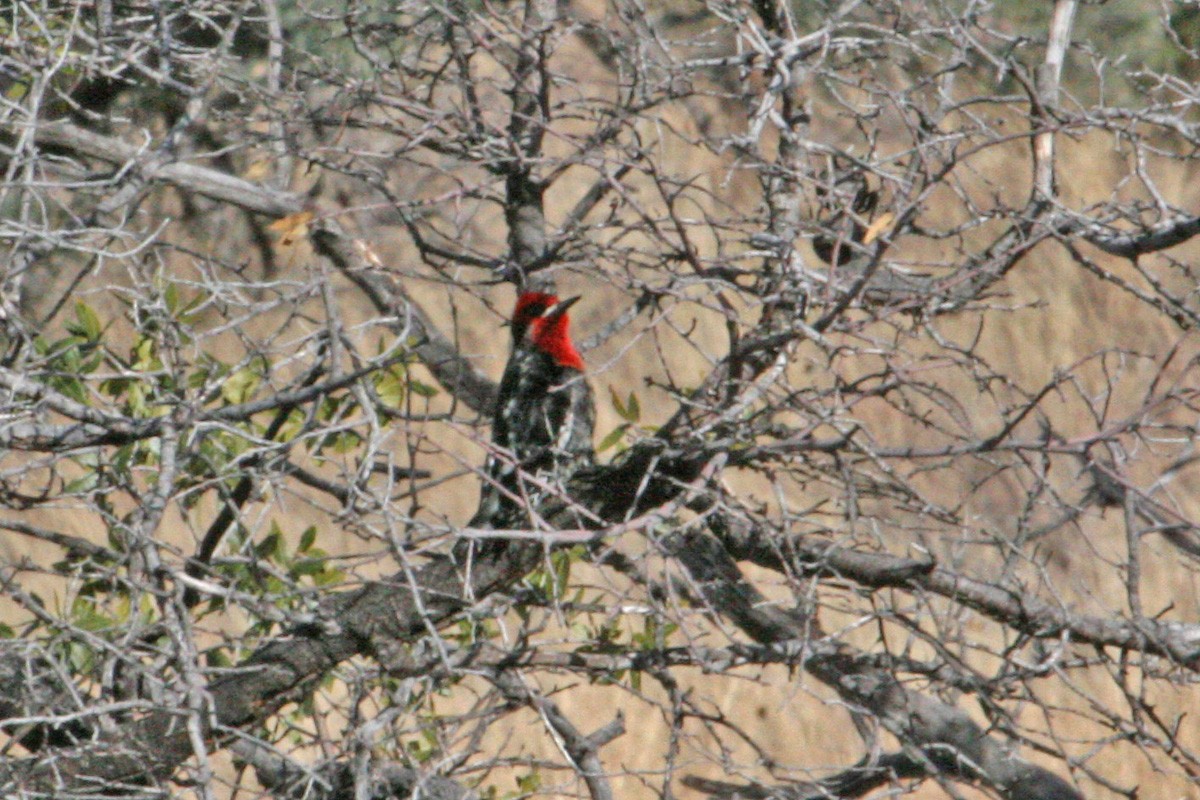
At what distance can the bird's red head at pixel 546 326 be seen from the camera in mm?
5547

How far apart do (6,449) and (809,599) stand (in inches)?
83.1

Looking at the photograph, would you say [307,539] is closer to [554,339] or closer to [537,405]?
[537,405]

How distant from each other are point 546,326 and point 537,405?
41 cm

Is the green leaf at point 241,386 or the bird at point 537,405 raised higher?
the bird at point 537,405

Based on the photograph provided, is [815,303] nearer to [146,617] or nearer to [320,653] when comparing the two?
[320,653]

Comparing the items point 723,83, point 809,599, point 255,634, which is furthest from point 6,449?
point 723,83

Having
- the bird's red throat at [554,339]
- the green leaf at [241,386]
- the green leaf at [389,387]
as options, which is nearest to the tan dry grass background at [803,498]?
the bird's red throat at [554,339]

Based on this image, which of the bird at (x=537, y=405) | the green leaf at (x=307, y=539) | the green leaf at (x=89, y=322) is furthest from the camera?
the bird at (x=537, y=405)

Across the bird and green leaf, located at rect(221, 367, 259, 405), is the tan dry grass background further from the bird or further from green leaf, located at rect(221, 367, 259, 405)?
green leaf, located at rect(221, 367, 259, 405)

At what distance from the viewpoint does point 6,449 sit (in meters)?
3.73

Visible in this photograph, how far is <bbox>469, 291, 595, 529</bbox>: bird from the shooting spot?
4.93 m

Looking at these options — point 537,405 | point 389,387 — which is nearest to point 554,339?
point 537,405

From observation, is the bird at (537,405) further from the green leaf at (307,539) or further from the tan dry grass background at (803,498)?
the tan dry grass background at (803,498)

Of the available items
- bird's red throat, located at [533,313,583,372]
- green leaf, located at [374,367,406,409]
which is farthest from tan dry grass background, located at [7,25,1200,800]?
green leaf, located at [374,367,406,409]
